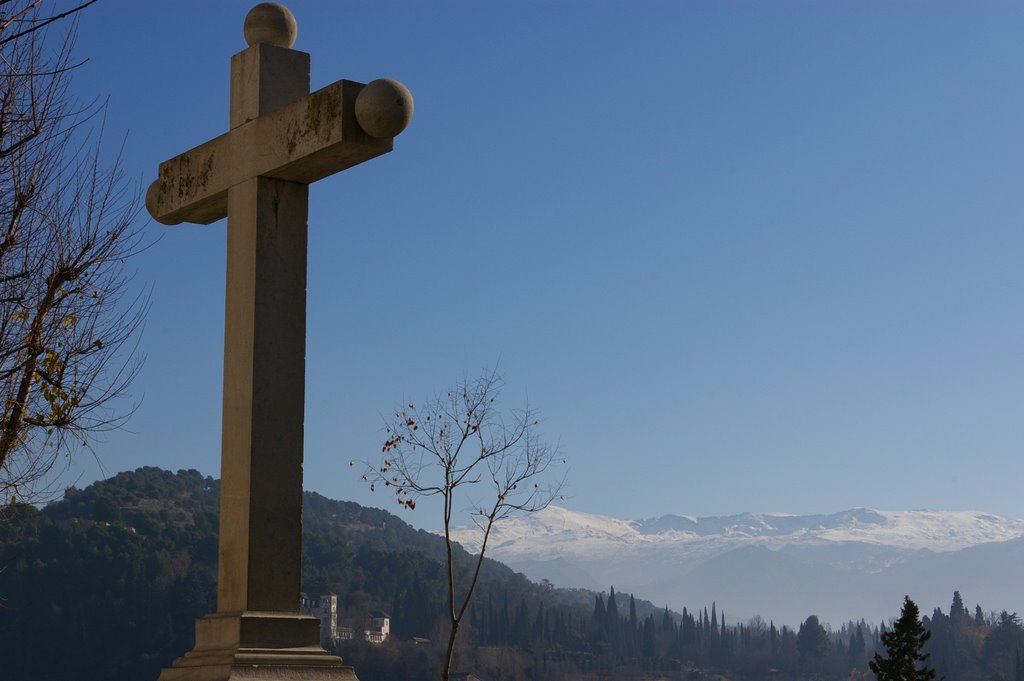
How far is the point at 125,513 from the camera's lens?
184500mm

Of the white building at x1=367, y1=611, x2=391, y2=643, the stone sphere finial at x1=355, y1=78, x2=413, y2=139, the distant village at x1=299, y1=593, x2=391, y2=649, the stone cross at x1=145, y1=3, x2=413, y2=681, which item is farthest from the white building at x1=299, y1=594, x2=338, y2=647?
the stone sphere finial at x1=355, y1=78, x2=413, y2=139

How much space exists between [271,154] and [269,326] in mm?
929

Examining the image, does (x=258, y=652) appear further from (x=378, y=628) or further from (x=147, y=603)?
(x=378, y=628)

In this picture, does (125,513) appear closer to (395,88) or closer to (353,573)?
(353,573)

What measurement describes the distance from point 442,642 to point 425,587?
1640 centimetres

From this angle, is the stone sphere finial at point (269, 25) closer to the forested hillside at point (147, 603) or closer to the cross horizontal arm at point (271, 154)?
the cross horizontal arm at point (271, 154)

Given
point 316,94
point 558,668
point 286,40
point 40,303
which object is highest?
point 286,40

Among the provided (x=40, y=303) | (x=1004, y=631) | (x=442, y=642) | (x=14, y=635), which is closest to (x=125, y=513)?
(x=14, y=635)

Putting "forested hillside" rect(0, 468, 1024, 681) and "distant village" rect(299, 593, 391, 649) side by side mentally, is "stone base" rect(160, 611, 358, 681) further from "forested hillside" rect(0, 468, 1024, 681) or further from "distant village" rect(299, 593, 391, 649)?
"distant village" rect(299, 593, 391, 649)

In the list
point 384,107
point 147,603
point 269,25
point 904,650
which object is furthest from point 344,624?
point 384,107

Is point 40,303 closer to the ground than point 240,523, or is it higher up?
higher up

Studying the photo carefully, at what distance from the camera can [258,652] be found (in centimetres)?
661

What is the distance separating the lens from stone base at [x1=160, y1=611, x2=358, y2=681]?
6.51 metres

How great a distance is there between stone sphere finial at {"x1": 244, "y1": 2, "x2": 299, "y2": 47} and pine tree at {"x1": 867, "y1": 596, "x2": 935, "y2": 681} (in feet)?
136
